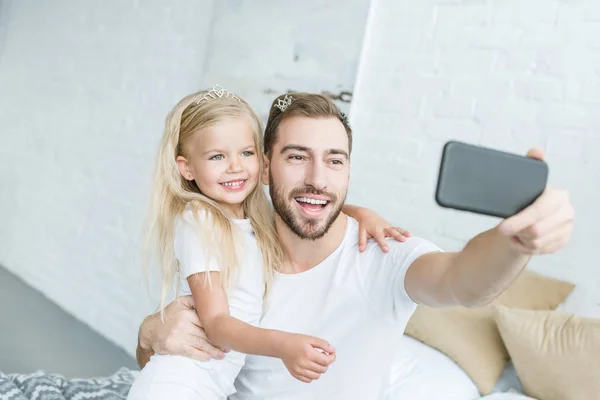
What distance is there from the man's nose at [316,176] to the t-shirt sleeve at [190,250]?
270 millimetres

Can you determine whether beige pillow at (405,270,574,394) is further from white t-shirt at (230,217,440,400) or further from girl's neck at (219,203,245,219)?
girl's neck at (219,203,245,219)

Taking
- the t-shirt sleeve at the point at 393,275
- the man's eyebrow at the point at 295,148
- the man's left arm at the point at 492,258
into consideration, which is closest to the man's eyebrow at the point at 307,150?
the man's eyebrow at the point at 295,148

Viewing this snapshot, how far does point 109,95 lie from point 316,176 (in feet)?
8.70

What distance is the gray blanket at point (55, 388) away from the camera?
66.1 inches

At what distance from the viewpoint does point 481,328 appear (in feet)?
6.64

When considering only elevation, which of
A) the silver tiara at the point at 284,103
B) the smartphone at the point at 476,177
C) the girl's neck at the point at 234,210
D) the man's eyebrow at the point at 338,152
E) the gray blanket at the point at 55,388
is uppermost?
the silver tiara at the point at 284,103

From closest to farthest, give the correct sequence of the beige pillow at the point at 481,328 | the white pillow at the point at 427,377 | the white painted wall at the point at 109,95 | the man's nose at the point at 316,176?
the man's nose at the point at 316,176, the white pillow at the point at 427,377, the beige pillow at the point at 481,328, the white painted wall at the point at 109,95

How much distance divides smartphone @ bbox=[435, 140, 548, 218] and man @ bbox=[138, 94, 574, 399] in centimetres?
50

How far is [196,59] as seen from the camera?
3.27 meters

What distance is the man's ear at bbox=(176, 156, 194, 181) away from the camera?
1.64 m

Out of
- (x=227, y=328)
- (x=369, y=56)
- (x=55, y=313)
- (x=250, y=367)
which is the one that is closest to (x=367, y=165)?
(x=369, y=56)

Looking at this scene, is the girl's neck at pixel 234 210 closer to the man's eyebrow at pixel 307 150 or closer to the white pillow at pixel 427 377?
the man's eyebrow at pixel 307 150

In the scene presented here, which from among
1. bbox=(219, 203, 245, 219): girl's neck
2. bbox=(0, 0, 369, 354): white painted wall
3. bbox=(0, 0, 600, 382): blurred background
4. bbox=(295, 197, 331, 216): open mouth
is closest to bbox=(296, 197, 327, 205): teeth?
bbox=(295, 197, 331, 216): open mouth

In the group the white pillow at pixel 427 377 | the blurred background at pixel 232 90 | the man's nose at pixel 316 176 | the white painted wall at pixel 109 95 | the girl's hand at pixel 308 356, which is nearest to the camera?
the girl's hand at pixel 308 356
